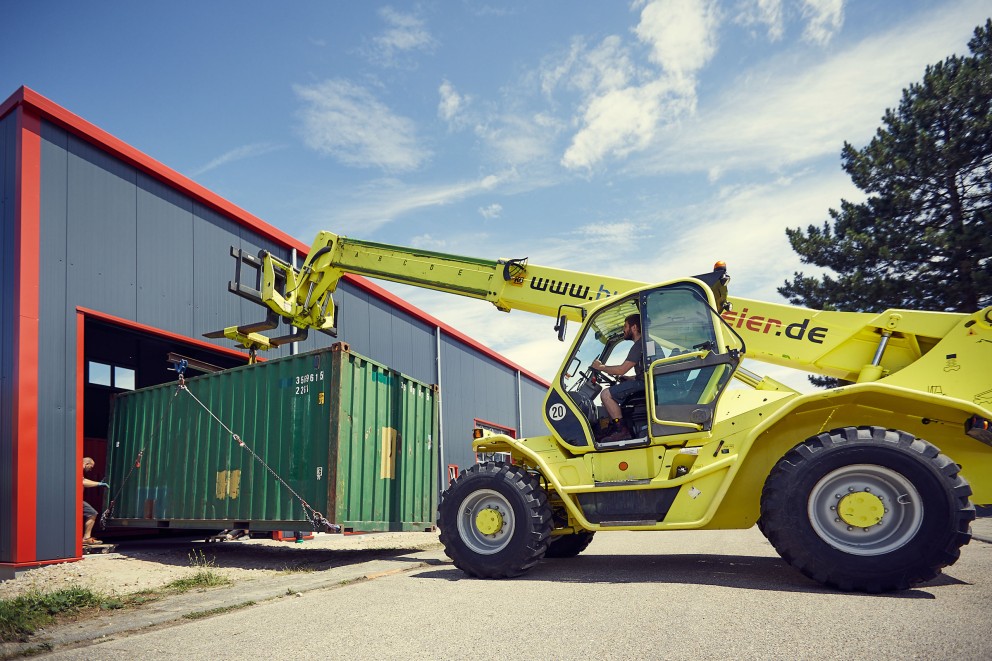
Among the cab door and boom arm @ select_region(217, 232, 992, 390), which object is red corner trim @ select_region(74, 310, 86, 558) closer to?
boom arm @ select_region(217, 232, 992, 390)

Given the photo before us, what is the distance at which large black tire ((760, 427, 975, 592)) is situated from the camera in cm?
480

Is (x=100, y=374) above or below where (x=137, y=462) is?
above

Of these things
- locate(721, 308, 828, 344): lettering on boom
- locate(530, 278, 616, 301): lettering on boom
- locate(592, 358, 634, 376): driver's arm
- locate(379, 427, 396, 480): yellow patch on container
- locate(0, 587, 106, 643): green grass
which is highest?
locate(530, 278, 616, 301): lettering on boom

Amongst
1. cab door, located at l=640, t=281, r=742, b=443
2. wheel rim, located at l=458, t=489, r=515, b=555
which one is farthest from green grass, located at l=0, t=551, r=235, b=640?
cab door, located at l=640, t=281, r=742, b=443

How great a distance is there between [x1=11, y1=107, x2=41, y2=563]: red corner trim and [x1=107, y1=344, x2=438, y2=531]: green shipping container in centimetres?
210

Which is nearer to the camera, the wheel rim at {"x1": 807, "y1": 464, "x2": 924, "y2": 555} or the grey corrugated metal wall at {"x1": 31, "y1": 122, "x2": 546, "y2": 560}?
the wheel rim at {"x1": 807, "y1": 464, "x2": 924, "y2": 555}

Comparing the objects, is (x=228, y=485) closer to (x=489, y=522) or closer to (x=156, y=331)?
(x=156, y=331)

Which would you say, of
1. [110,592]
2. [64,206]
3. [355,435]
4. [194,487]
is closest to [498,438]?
[355,435]

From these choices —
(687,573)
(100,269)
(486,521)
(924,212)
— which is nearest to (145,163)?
(100,269)

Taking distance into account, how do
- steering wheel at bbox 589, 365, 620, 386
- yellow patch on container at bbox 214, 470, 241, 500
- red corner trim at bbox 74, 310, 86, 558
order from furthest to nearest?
yellow patch on container at bbox 214, 470, 241, 500, red corner trim at bbox 74, 310, 86, 558, steering wheel at bbox 589, 365, 620, 386

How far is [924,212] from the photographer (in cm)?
1850

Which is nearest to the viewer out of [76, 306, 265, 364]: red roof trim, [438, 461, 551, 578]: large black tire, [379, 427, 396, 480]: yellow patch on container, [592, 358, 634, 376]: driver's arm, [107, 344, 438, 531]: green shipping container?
[438, 461, 551, 578]: large black tire

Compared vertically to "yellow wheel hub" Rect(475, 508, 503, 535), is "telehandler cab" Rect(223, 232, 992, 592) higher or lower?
higher

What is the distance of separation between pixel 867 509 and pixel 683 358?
198 centimetres
